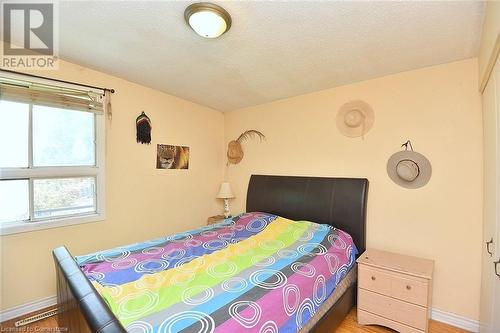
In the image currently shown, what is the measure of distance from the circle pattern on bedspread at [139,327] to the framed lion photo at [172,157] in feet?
7.16

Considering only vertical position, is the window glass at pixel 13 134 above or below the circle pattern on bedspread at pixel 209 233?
above

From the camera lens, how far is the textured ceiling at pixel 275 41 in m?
1.45

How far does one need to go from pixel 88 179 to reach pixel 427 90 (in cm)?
350

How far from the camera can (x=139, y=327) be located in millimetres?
1020

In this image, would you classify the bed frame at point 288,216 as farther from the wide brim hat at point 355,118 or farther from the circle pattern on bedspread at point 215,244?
the circle pattern on bedspread at point 215,244

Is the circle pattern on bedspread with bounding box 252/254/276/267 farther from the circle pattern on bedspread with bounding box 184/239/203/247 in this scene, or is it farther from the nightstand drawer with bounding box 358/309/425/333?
the nightstand drawer with bounding box 358/309/425/333

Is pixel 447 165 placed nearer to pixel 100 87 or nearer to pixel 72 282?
pixel 72 282

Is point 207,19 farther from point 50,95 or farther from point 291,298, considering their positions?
point 291,298

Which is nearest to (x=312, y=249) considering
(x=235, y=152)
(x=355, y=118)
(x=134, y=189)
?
(x=355, y=118)

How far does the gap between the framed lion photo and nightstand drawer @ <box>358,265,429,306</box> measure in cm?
250

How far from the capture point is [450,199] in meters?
2.01

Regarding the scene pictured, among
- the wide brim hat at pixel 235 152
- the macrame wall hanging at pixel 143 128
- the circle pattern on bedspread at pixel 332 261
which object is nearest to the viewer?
the circle pattern on bedspread at pixel 332 261

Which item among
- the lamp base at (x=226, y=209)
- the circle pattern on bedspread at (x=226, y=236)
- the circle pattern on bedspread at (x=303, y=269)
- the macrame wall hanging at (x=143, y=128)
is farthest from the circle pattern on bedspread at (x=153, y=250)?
the lamp base at (x=226, y=209)

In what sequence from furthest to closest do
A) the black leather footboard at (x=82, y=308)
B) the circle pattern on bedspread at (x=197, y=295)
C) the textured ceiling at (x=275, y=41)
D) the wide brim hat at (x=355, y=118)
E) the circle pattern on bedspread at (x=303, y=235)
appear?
the wide brim hat at (x=355, y=118) → the circle pattern on bedspread at (x=303, y=235) → the textured ceiling at (x=275, y=41) → the circle pattern on bedspread at (x=197, y=295) → the black leather footboard at (x=82, y=308)
